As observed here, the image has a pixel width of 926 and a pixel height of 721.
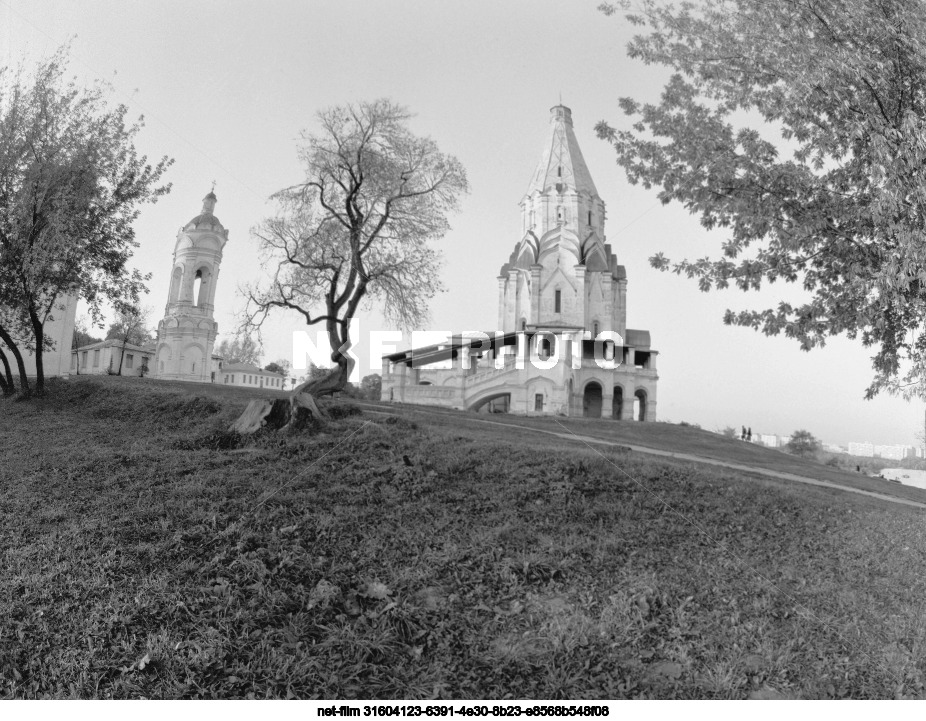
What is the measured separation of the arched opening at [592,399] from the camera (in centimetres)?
4403

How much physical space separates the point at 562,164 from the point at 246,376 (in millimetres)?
38132

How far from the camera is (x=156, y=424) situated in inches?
468

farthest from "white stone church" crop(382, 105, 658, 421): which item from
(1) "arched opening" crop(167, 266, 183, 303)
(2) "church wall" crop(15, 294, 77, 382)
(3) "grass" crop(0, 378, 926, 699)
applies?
(3) "grass" crop(0, 378, 926, 699)

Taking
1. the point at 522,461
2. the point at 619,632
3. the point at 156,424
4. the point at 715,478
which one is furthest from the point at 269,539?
the point at 156,424

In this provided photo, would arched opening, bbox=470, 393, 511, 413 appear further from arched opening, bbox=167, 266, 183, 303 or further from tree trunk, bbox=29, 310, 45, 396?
tree trunk, bbox=29, 310, 45, 396

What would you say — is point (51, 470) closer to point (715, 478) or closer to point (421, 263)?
point (715, 478)

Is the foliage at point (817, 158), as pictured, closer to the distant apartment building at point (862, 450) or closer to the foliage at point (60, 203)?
the foliage at point (60, 203)

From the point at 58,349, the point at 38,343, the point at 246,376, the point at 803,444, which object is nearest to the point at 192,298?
the point at 58,349

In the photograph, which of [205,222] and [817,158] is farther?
[205,222]

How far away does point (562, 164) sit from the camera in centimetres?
4769

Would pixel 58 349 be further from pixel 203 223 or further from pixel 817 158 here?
pixel 817 158

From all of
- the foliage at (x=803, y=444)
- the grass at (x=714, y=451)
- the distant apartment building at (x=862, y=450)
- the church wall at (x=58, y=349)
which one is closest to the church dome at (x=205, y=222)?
the church wall at (x=58, y=349)

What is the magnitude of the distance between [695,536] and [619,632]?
2405 mm

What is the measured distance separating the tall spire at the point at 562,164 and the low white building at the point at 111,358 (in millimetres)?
31950
